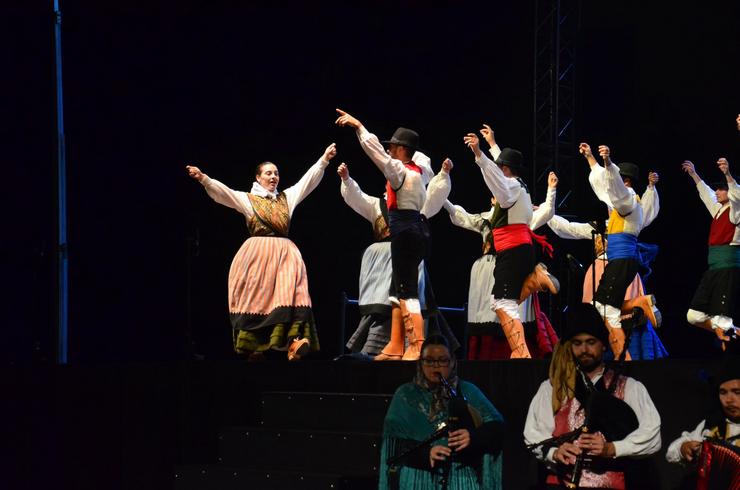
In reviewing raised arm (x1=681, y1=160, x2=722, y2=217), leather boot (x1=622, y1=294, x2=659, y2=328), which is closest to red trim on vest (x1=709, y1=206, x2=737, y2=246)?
raised arm (x1=681, y1=160, x2=722, y2=217)

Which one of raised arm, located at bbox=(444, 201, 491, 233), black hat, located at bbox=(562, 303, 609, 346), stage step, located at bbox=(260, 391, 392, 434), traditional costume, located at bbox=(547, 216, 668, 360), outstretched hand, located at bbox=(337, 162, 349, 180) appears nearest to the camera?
black hat, located at bbox=(562, 303, 609, 346)

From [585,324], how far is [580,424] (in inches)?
16.0

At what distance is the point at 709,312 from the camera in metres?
8.34

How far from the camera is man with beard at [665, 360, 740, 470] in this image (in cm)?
466

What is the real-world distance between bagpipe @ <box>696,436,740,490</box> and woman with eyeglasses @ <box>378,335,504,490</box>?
37.6 inches

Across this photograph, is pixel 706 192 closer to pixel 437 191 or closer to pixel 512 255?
pixel 512 255

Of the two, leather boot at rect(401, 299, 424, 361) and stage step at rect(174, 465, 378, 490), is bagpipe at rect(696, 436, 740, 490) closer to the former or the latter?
stage step at rect(174, 465, 378, 490)

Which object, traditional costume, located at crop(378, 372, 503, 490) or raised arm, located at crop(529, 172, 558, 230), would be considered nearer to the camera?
traditional costume, located at crop(378, 372, 503, 490)

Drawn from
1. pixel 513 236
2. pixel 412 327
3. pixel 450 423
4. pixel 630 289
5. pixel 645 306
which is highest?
pixel 513 236

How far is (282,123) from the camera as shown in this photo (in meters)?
10.8

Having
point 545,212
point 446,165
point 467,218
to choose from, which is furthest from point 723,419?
point 467,218

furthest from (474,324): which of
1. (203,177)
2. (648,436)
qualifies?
(648,436)

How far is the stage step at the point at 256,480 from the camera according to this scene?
20.3 feet

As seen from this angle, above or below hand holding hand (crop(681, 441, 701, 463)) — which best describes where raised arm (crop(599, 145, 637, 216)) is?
above
